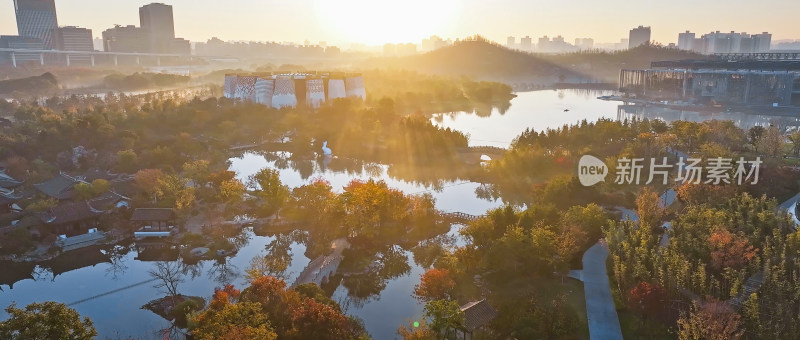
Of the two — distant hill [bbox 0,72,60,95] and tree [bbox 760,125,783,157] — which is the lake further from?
distant hill [bbox 0,72,60,95]

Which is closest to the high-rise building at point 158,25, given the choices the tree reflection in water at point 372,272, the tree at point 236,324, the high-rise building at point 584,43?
the tree reflection in water at point 372,272

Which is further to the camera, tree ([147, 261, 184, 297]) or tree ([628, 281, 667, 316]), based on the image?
tree ([147, 261, 184, 297])

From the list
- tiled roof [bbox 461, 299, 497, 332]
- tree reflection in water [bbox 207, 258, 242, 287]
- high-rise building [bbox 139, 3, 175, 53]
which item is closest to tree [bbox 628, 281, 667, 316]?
tiled roof [bbox 461, 299, 497, 332]

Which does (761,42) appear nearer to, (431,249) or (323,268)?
(431,249)

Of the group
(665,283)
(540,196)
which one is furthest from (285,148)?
(665,283)

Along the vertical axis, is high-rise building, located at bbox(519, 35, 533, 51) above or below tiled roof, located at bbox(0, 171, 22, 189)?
above

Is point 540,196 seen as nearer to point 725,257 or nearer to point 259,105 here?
point 725,257

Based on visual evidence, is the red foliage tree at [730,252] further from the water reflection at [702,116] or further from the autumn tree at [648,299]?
the water reflection at [702,116]
